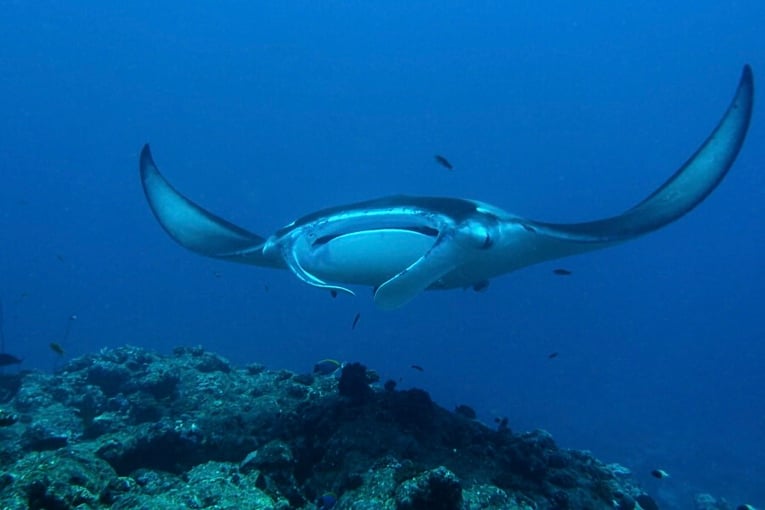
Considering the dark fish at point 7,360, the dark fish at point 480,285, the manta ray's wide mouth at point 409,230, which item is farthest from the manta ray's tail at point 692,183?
the dark fish at point 7,360

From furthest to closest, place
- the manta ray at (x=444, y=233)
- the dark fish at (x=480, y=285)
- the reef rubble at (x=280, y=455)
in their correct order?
the dark fish at (x=480, y=285)
the manta ray at (x=444, y=233)
the reef rubble at (x=280, y=455)

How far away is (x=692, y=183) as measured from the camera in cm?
531

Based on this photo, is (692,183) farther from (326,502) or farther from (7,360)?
(7,360)

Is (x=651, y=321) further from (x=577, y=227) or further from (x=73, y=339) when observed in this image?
(x=577, y=227)

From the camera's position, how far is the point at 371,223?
16.0 feet

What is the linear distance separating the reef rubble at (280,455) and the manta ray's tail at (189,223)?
2.08 metres

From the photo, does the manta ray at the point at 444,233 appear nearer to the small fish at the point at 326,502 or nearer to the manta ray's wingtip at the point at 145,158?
the small fish at the point at 326,502

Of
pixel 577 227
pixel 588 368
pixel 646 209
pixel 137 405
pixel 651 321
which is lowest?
pixel 137 405

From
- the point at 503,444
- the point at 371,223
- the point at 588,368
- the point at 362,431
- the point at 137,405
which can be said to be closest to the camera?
the point at 371,223

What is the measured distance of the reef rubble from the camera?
12.8ft

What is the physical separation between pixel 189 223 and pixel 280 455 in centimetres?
341

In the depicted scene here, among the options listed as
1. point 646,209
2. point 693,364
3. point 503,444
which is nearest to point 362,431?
point 503,444

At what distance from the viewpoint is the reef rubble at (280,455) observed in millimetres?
3908

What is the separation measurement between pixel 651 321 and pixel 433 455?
122 meters
